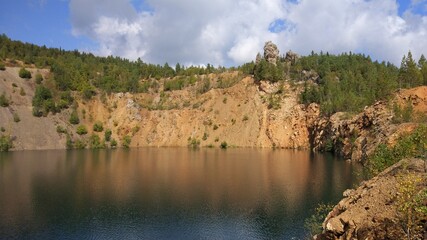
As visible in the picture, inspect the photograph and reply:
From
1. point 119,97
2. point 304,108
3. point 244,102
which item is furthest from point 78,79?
point 304,108

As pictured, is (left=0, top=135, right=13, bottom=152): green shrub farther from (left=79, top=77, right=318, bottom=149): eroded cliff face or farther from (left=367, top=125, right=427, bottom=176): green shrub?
(left=367, top=125, right=427, bottom=176): green shrub

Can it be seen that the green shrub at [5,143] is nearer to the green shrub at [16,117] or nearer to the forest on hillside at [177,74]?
the green shrub at [16,117]

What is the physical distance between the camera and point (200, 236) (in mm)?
33562

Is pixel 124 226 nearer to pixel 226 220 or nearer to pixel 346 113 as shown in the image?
pixel 226 220

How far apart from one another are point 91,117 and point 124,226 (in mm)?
104940

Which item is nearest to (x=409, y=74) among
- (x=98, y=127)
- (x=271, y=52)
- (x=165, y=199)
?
(x=271, y=52)

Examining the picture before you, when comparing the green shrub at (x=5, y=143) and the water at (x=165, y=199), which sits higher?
the green shrub at (x=5, y=143)

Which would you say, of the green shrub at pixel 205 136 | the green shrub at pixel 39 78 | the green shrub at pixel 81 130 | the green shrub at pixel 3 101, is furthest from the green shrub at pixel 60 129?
the green shrub at pixel 205 136

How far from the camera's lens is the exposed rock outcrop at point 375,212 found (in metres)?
18.5

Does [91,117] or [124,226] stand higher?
[91,117]

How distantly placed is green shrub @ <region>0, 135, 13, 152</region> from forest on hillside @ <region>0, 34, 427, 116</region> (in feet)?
51.0

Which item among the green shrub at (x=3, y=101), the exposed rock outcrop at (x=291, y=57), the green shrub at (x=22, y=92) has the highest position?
the exposed rock outcrop at (x=291, y=57)

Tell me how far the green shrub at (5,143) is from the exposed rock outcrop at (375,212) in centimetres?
10349

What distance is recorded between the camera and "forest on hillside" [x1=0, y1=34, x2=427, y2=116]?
12119 centimetres
